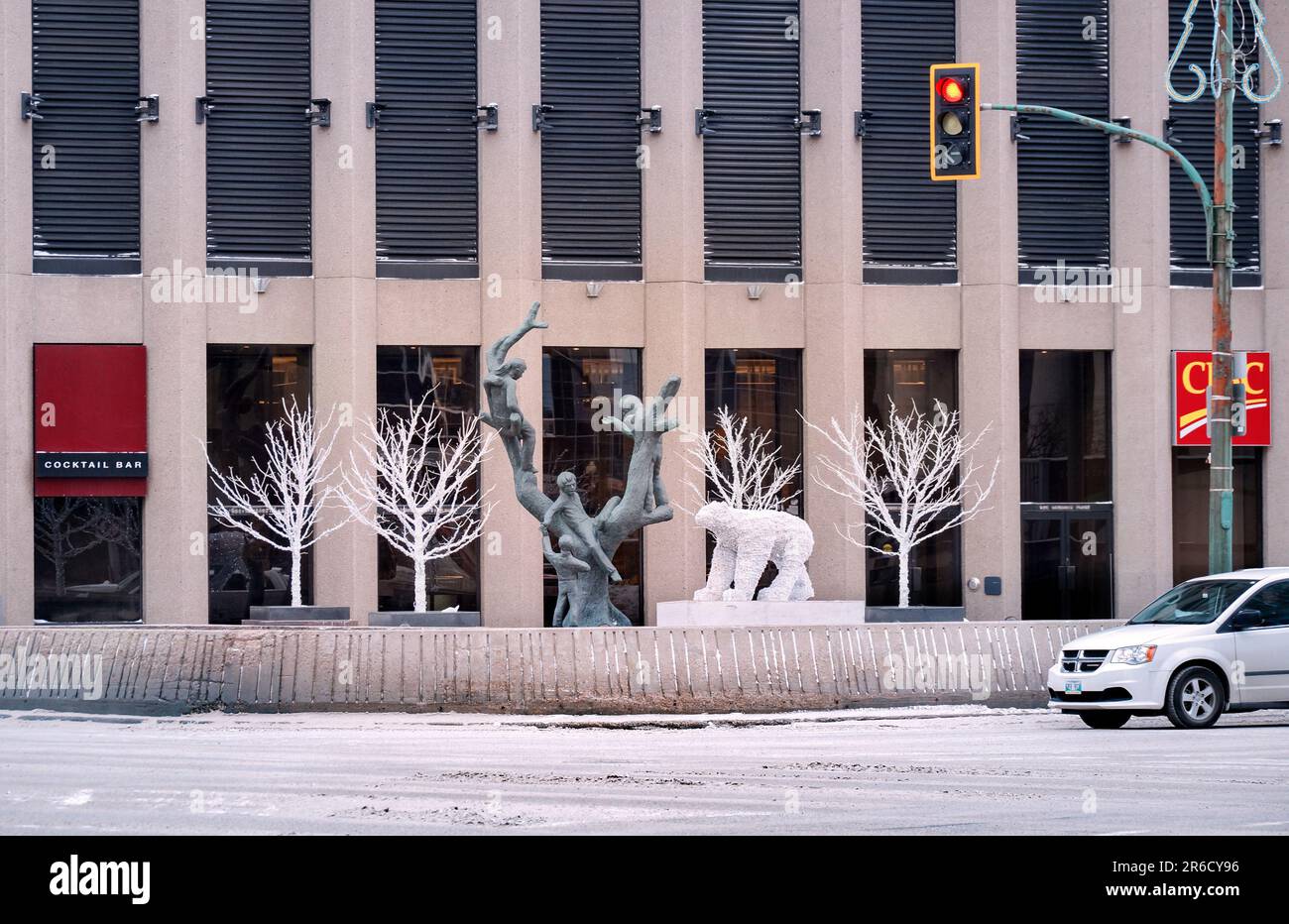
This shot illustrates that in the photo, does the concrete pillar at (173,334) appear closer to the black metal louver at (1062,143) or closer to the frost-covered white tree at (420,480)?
the frost-covered white tree at (420,480)

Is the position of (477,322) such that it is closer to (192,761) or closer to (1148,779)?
(192,761)

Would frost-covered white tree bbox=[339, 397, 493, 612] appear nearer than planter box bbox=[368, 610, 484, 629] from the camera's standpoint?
No

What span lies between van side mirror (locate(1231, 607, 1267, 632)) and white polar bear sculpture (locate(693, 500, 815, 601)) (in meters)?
8.79

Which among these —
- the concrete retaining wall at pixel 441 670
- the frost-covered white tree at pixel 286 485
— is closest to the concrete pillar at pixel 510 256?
the frost-covered white tree at pixel 286 485

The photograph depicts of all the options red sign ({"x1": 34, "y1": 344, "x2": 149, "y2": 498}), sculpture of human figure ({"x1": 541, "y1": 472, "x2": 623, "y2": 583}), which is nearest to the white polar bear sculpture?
sculpture of human figure ({"x1": 541, "y1": 472, "x2": 623, "y2": 583})

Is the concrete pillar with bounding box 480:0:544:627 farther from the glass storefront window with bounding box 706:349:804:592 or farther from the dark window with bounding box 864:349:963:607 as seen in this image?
the dark window with bounding box 864:349:963:607

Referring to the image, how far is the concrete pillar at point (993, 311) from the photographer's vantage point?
33.3 m

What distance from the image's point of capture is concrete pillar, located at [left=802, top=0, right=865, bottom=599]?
33125mm

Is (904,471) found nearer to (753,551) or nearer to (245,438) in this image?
(753,551)

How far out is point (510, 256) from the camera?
32406mm

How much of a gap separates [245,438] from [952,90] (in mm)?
19035

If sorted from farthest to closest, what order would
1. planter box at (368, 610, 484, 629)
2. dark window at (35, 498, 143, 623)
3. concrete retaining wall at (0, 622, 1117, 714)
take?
dark window at (35, 498, 143, 623), planter box at (368, 610, 484, 629), concrete retaining wall at (0, 622, 1117, 714)

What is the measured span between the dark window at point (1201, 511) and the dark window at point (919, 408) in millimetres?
5112

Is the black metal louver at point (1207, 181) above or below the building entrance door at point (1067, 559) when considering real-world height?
above
